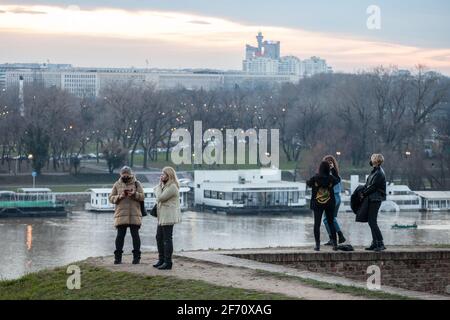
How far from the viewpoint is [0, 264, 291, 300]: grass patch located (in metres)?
10.3

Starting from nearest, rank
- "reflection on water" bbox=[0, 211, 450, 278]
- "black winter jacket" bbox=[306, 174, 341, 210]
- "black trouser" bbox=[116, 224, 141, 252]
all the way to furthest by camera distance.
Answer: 1. "black trouser" bbox=[116, 224, 141, 252]
2. "black winter jacket" bbox=[306, 174, 341, 210]
3. "reflection on water" bbox=[0, 211, 450, 278]

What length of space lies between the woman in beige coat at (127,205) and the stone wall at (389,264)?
1156 mm

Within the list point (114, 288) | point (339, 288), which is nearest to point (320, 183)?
point (339, 288)

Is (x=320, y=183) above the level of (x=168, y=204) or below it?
above

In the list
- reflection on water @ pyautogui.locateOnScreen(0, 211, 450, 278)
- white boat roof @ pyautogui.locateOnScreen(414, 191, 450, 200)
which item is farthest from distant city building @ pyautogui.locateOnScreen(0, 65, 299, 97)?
reflection on water @ pyautogui.locateOnScreen(0, 211, 450, 278)

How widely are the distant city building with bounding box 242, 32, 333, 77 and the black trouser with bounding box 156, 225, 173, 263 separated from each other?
381ft

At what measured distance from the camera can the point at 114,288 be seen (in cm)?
1088

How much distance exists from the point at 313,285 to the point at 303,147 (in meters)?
45.7

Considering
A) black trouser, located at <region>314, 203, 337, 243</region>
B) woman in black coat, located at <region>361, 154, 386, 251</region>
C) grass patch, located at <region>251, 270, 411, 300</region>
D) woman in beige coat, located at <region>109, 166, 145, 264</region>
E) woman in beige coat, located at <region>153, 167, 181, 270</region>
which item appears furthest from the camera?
black trouser, located at <region>314, 203, 337, 243</region>

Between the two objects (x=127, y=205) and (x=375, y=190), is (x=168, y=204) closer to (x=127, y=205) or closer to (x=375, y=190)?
(x=127, y=205)

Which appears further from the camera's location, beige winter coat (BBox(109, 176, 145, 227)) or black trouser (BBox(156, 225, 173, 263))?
beige winter coat (BBox(109, 176, 145, 227))

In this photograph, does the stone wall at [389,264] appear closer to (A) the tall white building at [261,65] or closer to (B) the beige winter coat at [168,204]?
(B) the beige winter coat at [168,204]

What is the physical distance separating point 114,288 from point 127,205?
127cm

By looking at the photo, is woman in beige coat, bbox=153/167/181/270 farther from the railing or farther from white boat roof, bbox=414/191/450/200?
white boat roof, bbox=414/191/450/200
